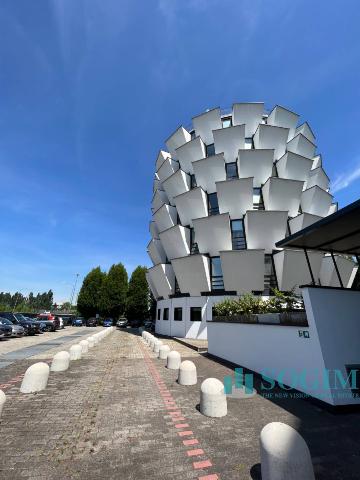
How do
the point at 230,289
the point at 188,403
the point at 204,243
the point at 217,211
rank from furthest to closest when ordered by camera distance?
the point at 217,211, the point at 204,243, the point at 230,289, the point at 188,403

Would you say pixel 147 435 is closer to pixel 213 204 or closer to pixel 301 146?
pixel 213 204

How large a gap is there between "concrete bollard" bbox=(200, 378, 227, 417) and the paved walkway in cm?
21

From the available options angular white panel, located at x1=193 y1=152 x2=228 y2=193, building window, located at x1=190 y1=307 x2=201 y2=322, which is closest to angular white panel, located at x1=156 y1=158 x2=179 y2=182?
angular white panel, located at x1=193 y1=152 x2=228 y2=193

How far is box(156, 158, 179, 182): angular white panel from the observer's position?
3444cm

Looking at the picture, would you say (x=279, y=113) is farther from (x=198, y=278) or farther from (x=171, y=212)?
(x=198, y=278)

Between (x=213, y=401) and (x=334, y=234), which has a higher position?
(x=334, y=234)

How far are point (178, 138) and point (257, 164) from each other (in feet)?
39.1

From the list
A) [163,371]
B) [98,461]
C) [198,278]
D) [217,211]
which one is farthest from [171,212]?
[98,461]

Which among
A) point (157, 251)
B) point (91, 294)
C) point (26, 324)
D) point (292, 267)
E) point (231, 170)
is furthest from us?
point (91, 294)

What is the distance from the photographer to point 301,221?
2589 cm

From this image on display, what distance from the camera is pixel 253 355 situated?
10.5 m

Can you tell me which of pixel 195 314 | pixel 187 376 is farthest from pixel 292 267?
pixel 187 376

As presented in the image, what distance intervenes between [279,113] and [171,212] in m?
17.8

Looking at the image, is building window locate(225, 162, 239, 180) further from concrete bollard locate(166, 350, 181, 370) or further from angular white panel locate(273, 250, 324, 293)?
concrete bollard locate(166, 350, 181, 370)
